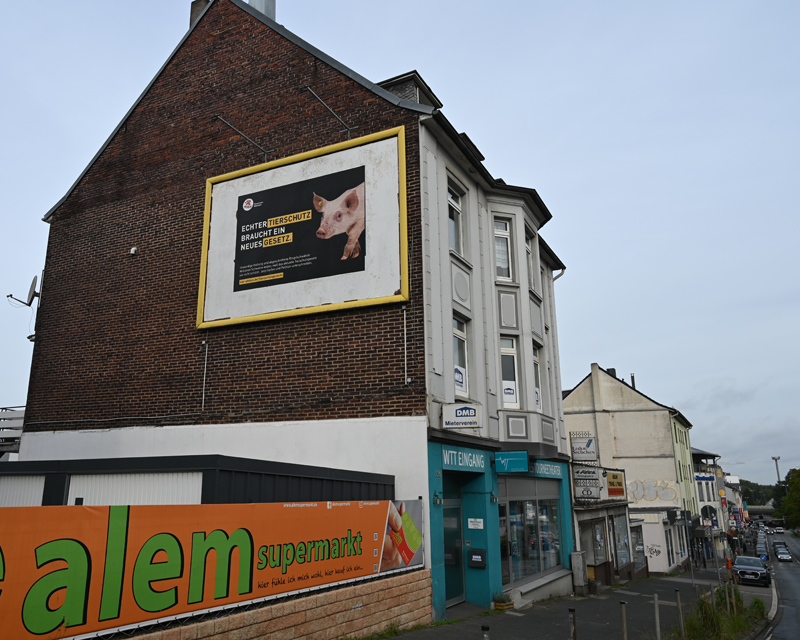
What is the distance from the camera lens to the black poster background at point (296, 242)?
14305 mm

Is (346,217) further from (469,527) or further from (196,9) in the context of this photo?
(196,9)

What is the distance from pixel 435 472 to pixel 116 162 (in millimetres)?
13466

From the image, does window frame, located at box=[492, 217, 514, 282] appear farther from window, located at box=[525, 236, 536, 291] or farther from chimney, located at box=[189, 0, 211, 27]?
Result: chimney, located at box=[189, 0, 211, 27]

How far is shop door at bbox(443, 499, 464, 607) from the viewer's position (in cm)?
1357

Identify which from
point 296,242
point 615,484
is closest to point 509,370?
point 296,242

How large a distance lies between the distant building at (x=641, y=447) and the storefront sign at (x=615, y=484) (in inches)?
645

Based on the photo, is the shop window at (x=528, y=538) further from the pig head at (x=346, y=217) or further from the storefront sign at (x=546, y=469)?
the pig head at (x=346, y=217)

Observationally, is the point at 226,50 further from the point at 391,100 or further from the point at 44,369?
the point at 44,369

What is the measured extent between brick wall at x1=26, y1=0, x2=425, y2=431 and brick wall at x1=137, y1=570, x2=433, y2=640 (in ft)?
10.9

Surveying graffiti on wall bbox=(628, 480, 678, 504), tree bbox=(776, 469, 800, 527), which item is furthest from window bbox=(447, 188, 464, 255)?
tree bbox=(776, 469, 800, 527)

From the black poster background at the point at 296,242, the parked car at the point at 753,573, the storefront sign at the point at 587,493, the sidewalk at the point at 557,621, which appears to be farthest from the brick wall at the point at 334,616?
the parked car at the point at 753,573

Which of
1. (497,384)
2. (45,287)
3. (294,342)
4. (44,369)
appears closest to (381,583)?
(294,342)

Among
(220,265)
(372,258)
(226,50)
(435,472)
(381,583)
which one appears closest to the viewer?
(381,583)

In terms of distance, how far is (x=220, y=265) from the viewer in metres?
15.8
